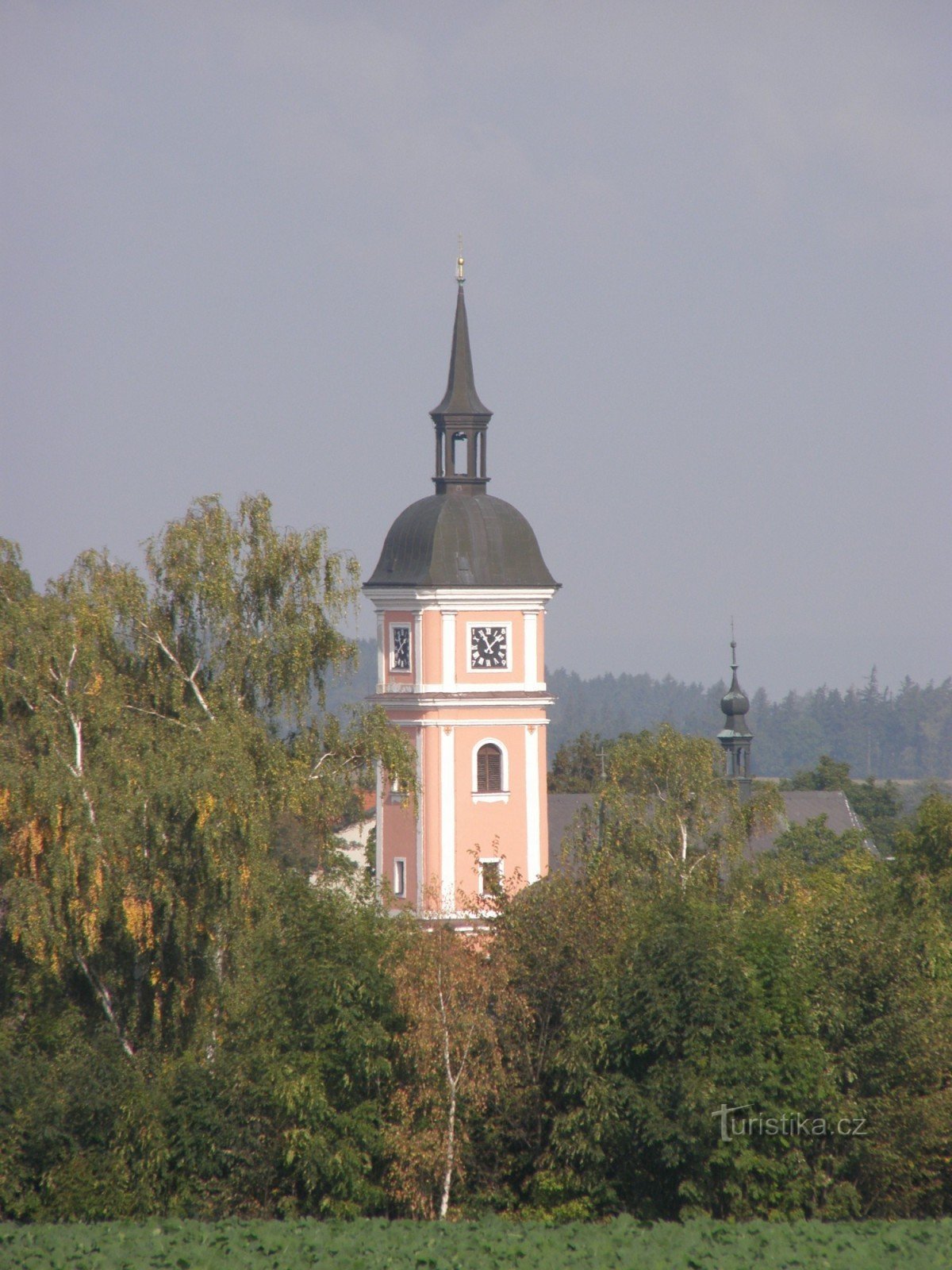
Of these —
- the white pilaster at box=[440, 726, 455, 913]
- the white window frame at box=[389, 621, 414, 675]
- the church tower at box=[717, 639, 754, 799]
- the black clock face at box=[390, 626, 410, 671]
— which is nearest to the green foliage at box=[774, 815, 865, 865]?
the church tower at box=[717, 639, 754, 799]

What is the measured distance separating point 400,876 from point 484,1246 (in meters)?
20.5

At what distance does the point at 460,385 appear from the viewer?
46.1m

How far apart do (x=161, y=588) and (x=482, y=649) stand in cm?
1144

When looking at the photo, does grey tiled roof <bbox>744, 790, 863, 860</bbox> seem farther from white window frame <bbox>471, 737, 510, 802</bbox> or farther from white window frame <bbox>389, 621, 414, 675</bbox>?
white window frame <bbox>389, 621, 414, 675</bbox>

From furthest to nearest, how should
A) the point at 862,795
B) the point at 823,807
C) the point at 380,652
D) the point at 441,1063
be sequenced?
the point at 862,795 < the point at 823,807 < the point at 380,652 < the point at 441,1063

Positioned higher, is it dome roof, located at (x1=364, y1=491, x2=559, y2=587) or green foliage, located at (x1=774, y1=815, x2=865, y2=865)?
dome roof, located at (x1=364, y1=491, x2=559, y2=587)

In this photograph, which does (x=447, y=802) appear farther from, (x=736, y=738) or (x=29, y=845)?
(x=736, y=738)

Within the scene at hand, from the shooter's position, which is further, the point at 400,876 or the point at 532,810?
the point at 400,876

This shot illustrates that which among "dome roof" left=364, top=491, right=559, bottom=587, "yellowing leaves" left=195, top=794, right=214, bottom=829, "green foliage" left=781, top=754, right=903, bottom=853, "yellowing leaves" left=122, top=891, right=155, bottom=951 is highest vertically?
"green foliage" left=781, top=754, right=903, bottom=853

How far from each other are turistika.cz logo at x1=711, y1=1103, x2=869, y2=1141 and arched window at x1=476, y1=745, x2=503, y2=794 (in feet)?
57.3

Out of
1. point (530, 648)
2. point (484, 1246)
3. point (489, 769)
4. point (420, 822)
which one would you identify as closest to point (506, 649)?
point (530, 648)

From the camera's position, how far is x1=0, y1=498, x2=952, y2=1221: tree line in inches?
1060

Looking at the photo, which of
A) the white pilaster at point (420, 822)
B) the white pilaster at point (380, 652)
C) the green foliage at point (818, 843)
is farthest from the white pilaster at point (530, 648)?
the green foliage at point (818, 843)

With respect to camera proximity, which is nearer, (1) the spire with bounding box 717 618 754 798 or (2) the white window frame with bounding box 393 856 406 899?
(2) the white window frame with bounding box 393 856 406 899
